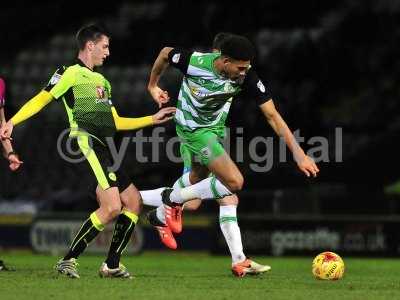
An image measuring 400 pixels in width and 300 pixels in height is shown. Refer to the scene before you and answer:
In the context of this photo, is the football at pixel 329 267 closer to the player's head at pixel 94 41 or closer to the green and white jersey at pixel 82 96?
the green and white jersey at pixel 82 96

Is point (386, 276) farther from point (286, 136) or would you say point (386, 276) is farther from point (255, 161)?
point (255, 161)

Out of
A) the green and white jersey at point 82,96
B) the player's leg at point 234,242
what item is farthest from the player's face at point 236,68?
the player's leg at point 234,242

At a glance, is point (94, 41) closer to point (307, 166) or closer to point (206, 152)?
point (206, 152)

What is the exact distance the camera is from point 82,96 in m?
9.12

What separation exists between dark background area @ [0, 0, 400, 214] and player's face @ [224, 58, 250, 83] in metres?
6.70

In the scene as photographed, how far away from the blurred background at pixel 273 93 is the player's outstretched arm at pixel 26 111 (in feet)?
20.3

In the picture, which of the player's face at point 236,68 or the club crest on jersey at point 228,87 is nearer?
the player's face at point 236,68

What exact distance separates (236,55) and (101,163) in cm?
146

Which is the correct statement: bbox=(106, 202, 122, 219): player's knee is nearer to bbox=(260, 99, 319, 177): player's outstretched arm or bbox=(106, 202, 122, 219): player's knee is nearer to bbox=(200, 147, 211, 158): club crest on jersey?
bbox=(200, 147, 211, 158): club crest on jersey

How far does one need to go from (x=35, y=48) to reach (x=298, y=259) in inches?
432

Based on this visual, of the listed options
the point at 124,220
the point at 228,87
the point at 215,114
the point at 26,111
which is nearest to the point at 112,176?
the point at 124,220

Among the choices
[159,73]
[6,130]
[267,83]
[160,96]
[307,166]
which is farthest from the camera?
[267,83]

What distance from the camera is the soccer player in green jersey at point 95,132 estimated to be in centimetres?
898

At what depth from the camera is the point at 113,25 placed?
24.4 metres
